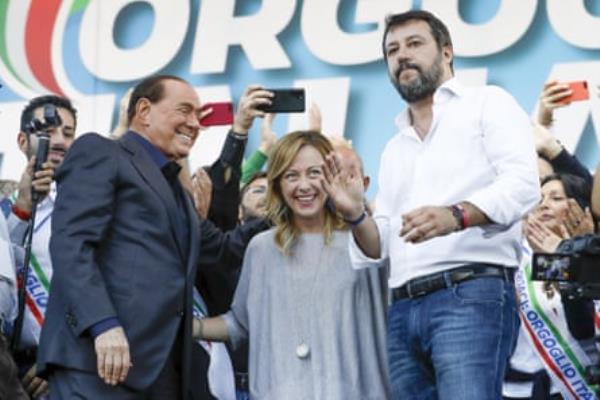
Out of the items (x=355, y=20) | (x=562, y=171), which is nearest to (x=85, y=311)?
(x=562, y=171)

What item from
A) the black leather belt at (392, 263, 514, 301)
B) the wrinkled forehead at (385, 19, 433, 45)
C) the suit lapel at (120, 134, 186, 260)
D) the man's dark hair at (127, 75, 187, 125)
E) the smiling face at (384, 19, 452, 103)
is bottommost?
the black leather belt at (392, 263, 514, 301)

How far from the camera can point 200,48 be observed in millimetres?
5969

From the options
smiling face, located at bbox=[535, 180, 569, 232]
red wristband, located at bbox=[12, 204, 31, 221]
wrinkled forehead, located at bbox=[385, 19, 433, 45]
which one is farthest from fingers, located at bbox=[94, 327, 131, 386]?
smiling face, located at bbox=[535, 180, 569, 232]

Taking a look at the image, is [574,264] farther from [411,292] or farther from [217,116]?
[217,116]

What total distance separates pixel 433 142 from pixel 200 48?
7.80 ft

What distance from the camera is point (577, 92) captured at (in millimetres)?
4910

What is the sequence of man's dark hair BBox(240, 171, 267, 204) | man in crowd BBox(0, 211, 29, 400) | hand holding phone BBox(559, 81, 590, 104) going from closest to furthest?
man in crowd BBox(0, 211, 29, 400) < hand holding phone BBox(559, 81, 590, 104) < man's dark hair BBox(240, 171, 267, 204)

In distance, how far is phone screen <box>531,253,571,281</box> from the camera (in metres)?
3.54

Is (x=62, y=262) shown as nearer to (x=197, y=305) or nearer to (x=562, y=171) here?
(x=197, y=305)

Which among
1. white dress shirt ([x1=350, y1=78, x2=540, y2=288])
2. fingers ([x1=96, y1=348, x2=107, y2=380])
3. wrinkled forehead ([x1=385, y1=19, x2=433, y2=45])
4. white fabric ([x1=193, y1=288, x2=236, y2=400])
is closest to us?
fingers ([x1=96, y1=348, x2=107, y2=380])

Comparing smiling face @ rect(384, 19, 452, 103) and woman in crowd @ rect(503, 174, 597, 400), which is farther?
woman in crowd @ rect(503, 174, 597, 400)

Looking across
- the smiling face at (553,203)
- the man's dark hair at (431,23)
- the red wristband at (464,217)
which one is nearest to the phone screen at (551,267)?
the red wristband at (464,217)

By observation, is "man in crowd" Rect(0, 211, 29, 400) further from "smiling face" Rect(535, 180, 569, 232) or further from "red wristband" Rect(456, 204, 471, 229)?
"smiling face" Rect(535, 180, 569, 232)

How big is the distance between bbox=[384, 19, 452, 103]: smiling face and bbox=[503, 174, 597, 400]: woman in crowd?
880mm
